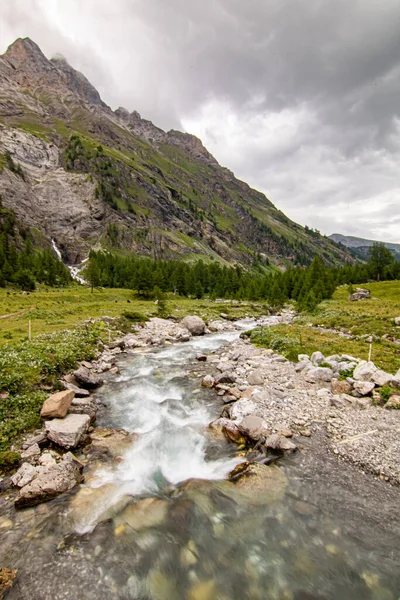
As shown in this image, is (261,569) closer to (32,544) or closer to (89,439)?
(32,544)

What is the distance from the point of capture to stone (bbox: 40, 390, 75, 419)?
13250mm

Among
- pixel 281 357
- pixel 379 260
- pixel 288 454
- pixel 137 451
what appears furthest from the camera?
pixel 379 260

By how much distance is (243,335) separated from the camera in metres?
37.2

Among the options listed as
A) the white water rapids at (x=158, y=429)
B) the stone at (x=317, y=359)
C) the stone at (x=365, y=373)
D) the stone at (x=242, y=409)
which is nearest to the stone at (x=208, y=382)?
the white water rapids at (x=158, y=429)

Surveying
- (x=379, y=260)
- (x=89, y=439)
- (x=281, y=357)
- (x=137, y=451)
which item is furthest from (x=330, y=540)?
(x=379, y=260)

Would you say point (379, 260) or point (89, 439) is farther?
point (379, 260)

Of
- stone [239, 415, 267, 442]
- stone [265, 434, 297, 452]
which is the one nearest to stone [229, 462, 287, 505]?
stone [265, 434, 297, 452]

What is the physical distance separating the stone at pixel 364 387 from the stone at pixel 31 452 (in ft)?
53.0

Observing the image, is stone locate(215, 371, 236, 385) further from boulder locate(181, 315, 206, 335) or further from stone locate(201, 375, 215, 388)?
boulder locate(181, 315, 206, 335)

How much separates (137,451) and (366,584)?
891cm

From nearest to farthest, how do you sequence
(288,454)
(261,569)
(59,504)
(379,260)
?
(261,569), (59,504), (288,454), (379,260)

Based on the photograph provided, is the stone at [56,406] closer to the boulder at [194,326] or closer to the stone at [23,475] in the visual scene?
the stone at [23,475]

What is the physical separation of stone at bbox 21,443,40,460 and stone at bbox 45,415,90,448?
2.10 ft

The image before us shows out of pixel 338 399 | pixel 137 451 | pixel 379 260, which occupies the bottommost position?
pixel 137 451
